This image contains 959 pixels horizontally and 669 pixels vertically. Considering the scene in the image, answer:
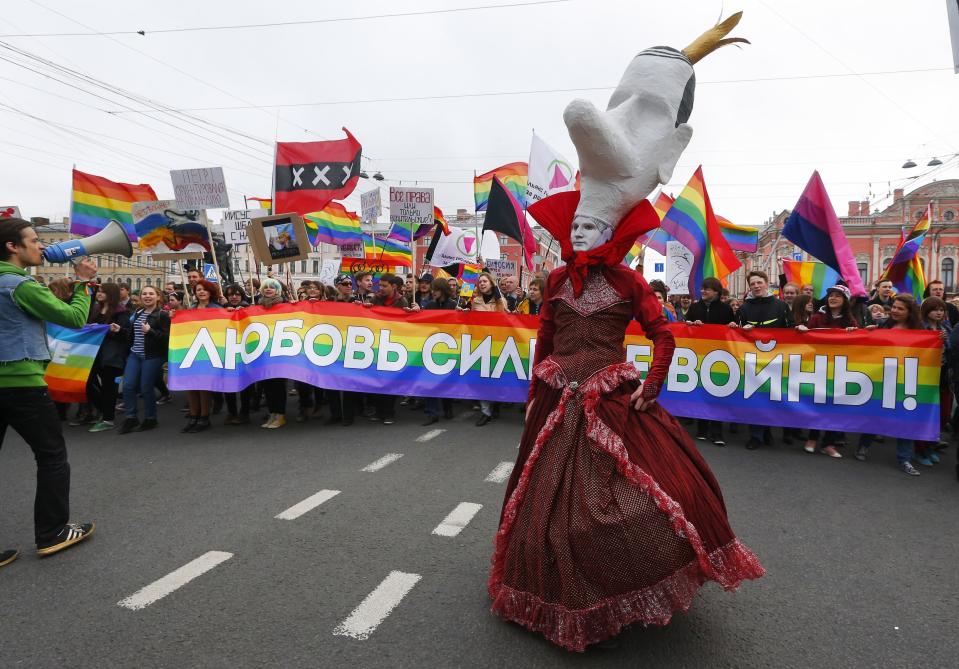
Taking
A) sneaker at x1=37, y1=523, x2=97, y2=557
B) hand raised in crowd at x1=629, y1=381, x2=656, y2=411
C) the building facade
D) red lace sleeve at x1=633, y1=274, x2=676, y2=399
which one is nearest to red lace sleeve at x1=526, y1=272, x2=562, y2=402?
red lace sleeve at x1=633, y1=274, x2=676, y2=399

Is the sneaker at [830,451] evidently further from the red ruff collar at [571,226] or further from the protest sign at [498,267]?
the protest sign at [498,267]

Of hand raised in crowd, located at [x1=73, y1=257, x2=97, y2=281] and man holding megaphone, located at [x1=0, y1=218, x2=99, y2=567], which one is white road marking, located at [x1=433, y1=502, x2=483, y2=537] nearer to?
man holding megaphone, located at [x1=0, y1=218, x2=99, y2=567]

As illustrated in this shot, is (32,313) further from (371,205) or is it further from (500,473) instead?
(371,205)

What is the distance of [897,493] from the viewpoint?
5047 mm

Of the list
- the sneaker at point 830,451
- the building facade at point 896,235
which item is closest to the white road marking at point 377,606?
the sneaker at point 830,451

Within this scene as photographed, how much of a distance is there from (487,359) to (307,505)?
3.26 m

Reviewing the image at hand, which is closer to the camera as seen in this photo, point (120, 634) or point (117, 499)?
point (120, 634)

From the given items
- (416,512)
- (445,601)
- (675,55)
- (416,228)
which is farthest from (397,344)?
(416,228)

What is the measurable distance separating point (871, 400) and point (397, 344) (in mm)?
5085

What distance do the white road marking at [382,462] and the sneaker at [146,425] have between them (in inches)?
128

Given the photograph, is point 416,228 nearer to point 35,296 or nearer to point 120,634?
point 35,296

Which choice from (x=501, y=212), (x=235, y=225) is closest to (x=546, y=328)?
(x=501, y=212)

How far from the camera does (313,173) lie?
870 cm

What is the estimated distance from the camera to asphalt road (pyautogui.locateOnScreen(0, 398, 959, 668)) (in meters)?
2.58
